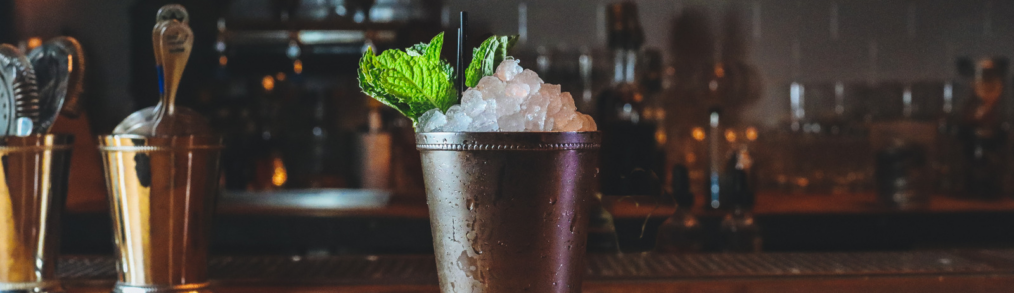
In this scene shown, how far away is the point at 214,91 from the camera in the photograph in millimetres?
2805

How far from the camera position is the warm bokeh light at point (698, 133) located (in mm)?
2914

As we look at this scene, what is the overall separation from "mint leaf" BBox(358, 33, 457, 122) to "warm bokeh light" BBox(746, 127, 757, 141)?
2337 mm

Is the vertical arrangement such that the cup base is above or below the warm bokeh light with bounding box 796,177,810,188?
above

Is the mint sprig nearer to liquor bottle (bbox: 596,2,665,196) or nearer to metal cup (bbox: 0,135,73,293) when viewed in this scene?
metal cup (bbox: 0,135,73,293)

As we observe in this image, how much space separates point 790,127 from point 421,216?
4.69 feet

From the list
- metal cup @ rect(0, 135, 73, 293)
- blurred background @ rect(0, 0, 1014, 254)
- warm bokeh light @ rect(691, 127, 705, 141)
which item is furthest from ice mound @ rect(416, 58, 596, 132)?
warm bokeh light @ rect(691, 127, 705, 141)

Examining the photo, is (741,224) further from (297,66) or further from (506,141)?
(297,66)

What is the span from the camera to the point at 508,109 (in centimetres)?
71

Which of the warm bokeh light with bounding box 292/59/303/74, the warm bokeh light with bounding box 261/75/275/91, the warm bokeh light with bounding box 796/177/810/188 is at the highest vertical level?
the warm bokeh light with bounding box 292/59/303/74

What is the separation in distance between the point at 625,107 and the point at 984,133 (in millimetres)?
1235

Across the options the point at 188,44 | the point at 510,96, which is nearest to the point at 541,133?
the point at 510,96

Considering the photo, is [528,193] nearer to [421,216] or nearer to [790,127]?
[421,216]

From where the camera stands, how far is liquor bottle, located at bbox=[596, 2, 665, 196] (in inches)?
91.8

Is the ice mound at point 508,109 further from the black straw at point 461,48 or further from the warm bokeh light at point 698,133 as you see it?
the warm bokeh light at point 698,133
